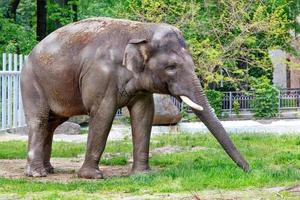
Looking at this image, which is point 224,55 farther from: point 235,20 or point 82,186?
point 82,186

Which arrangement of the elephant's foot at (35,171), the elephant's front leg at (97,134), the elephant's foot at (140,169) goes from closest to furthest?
the elephant's front leg at (97,134)
the elephant's foot at (140,169)
the elephant's foot at (35,171)

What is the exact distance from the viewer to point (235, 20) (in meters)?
28.6

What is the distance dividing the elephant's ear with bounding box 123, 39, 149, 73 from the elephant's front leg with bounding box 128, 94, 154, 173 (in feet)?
2.20

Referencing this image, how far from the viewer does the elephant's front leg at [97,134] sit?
10.7 metres

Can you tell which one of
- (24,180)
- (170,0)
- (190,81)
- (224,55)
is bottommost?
(24,180)

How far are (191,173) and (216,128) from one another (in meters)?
0.80

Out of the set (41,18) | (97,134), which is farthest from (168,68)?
(41,18)

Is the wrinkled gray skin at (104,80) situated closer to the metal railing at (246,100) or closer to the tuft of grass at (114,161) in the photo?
the tuft of grass at (114,161)

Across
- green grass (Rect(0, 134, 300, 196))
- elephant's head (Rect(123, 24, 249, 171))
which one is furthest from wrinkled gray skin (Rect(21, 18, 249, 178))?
green grass (Rect(0, 134, 300, 196))

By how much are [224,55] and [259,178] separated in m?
19.3

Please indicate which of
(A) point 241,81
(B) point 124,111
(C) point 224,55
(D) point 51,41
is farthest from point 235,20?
(D) point 51,41

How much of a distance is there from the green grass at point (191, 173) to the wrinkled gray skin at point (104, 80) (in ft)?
1.87

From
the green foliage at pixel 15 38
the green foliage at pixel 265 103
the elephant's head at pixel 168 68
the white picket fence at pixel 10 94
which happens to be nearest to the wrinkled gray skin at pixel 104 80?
the elephant's head at pixel 168 68

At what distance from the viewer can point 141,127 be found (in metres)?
11.1
